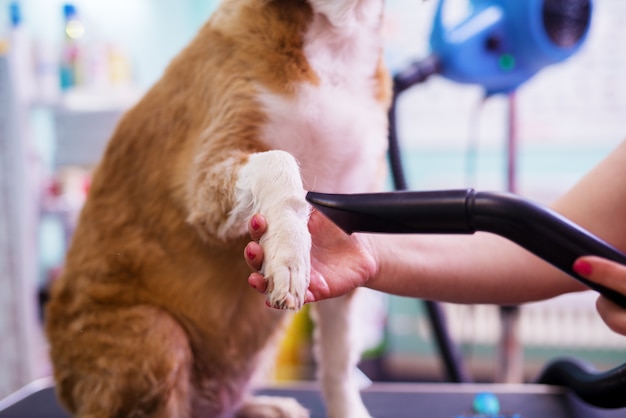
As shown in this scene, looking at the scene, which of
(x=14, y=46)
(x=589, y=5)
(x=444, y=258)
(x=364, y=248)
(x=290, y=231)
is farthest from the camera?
(x=14, y=46)

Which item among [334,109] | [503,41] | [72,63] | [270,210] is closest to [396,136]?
[503,41]

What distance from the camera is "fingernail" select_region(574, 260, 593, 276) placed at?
0.69m

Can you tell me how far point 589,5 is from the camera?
1.48 meters

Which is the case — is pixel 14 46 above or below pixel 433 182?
above

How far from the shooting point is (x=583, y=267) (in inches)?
27.1

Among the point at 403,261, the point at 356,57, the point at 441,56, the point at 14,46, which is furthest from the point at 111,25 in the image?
the point at 403,261

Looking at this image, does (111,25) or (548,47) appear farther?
(111,25)

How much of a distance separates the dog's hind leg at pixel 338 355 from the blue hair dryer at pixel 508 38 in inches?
26.1

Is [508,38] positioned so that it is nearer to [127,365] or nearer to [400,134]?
[400,134]

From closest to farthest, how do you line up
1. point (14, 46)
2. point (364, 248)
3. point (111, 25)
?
point (364, 248) < point (14, 46) < point (111, 25)

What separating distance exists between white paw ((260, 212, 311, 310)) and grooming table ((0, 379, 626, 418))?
0.67 metres

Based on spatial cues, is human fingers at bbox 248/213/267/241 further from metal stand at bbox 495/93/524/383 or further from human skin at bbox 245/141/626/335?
metal stand at bbox 495/93/524/383

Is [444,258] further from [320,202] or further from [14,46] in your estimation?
[14,46]

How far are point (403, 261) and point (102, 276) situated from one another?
1.81 ft
